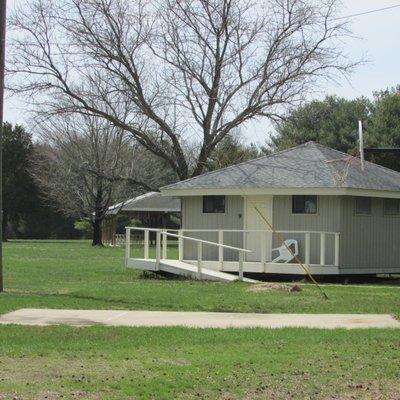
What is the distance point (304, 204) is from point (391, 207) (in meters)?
3.09

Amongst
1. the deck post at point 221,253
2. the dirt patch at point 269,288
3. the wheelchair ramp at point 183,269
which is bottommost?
the dirt patch at point 269,288

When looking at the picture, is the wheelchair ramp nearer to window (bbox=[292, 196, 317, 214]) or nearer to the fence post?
the fence post

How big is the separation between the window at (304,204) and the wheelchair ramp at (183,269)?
2844mm

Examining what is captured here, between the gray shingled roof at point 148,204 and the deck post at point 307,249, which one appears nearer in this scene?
the deck post at point 307,249

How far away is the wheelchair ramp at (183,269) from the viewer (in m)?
19.6

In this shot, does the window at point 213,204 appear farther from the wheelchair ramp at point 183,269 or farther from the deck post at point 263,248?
the deck post at point 263,248

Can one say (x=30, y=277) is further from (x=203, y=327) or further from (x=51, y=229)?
(x=51, y=229)

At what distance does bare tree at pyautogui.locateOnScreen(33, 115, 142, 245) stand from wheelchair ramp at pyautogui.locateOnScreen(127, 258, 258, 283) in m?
27.1

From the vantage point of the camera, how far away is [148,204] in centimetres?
5734

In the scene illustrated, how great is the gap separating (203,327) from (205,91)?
1024 inches

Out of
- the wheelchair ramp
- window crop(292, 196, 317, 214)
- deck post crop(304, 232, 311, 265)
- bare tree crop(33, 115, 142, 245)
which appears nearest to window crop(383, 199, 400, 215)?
window crop(292, 196, 317, 214)

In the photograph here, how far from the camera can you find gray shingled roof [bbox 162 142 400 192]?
21500 mm

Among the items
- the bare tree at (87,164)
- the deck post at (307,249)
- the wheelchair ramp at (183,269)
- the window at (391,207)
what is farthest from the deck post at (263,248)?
the bare tree at (87,164)

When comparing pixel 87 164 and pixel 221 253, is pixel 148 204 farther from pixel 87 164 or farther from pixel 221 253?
pixel 221 253
